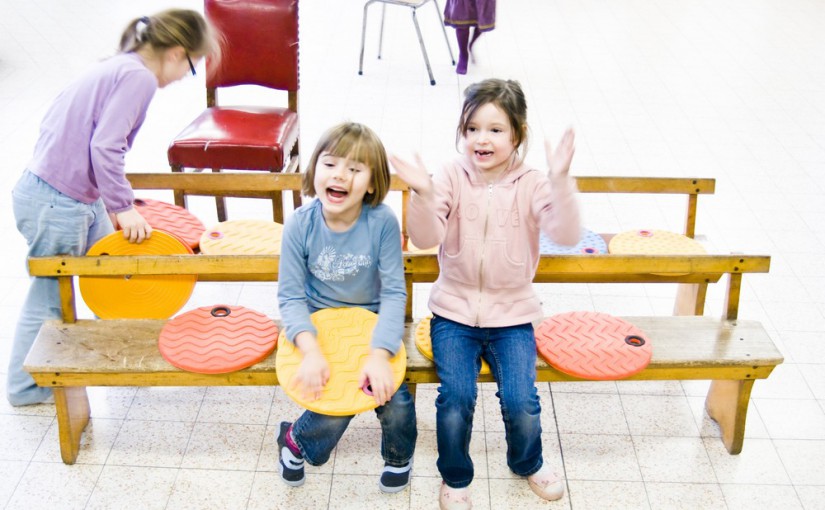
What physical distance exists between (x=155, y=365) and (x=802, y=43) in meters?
6.74

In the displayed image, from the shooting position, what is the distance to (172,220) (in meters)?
3.25

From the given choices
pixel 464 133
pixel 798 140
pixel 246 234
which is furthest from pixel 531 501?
pixel 798 140

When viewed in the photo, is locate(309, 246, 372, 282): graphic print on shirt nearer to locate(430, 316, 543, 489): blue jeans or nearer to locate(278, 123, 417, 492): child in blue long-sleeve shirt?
locate(278, 123, 417, 492): child in blue long-sleeve shirt

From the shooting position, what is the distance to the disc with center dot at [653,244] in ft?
10.8

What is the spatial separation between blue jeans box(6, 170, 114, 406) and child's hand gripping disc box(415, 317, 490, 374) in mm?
1129

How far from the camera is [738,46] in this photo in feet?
23.8

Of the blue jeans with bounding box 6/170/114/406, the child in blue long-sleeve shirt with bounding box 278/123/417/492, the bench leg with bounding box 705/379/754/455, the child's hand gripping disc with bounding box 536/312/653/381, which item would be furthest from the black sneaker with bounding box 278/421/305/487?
the bench leg with bounding box 705/379/754/455

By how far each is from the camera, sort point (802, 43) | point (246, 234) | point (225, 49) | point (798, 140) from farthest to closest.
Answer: point (802, 43) → point (798, 140) → point (225, 49) → point (246, 234)

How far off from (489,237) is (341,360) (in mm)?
565

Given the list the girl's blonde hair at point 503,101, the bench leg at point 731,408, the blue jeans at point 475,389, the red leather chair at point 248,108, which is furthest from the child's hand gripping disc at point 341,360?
the red leather chair at point 248,108

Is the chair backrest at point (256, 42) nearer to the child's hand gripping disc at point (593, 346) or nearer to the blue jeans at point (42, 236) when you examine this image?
the blue jeans at point (42, 236)

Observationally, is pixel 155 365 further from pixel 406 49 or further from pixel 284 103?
pixel 406 49

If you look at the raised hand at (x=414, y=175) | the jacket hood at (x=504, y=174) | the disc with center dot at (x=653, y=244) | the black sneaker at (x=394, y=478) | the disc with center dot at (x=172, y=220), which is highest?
the raised hand at (x=414, y=175)

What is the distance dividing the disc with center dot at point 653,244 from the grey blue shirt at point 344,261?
3.77 ft
